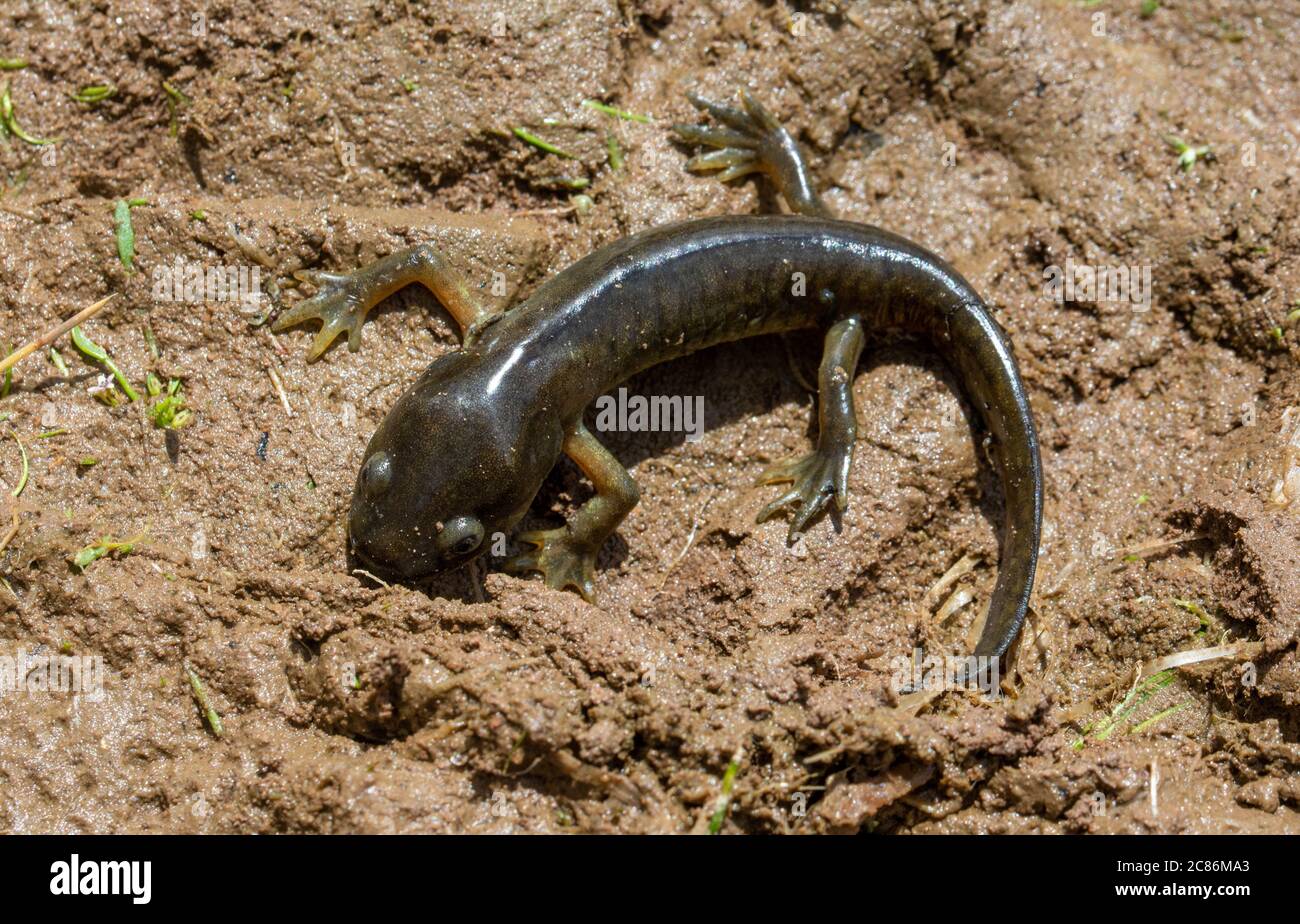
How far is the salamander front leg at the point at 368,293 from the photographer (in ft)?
19.1

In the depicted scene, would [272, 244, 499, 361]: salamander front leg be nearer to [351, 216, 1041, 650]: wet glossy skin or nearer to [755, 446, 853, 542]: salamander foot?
[351, 216, 1041, 650]: wet glossy skin

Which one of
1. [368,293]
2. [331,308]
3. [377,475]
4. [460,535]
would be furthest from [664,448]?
[331,308]

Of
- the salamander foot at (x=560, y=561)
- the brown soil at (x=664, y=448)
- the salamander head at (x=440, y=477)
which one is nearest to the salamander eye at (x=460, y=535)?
the salamander head at (x=440, y=477)

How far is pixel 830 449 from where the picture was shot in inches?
239

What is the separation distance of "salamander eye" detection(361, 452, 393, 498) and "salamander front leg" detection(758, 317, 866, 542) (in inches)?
82.4

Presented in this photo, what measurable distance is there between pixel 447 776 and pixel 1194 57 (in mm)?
6998

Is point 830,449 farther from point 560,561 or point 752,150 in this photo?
point 752,150

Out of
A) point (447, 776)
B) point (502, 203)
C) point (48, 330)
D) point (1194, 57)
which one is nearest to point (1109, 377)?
point (1194, 57)

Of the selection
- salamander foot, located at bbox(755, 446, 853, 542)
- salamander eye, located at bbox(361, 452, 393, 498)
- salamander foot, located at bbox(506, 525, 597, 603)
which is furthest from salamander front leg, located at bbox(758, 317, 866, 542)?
salamander eye, located at bbox(361, 452, 393, 498)

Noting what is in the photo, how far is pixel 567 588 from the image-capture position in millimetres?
5793

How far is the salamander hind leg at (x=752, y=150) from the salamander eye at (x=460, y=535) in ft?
9.11

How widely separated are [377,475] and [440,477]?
12.4 inches
